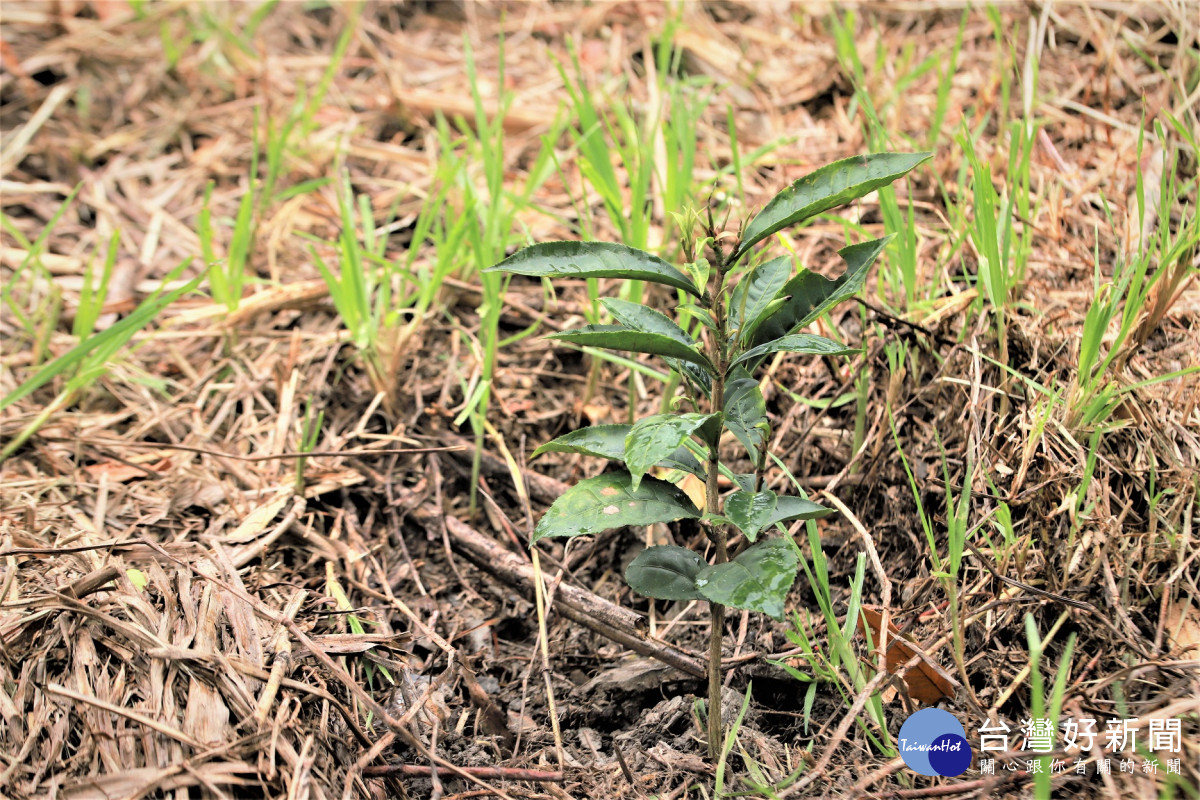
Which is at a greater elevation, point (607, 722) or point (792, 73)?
point (792, 73)

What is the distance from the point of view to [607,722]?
1.45m

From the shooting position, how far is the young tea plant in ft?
3.78

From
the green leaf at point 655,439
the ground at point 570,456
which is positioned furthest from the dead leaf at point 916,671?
the green leaf at point 655,439

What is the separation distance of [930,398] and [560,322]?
0.93 meters

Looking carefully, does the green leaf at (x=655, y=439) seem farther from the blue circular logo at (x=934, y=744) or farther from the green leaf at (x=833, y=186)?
the blue circular logo at (x=934, y=744)

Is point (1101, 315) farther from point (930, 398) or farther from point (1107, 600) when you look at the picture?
point (1107, 600)

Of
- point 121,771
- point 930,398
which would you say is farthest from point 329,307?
point 930,398

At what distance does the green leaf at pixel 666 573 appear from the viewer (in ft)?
4.00

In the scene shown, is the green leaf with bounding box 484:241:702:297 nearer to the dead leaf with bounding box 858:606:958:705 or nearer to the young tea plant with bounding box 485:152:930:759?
the young tea plant with bounding box 485:152:930:759

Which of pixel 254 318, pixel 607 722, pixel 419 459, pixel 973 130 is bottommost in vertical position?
pixel 607 722

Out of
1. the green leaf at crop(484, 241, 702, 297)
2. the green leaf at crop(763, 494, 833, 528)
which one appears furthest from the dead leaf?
the green leaf at crop(484, 241, 702, 297)

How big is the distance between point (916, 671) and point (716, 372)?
2.00 ft

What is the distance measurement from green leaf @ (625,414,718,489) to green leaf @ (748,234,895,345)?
0.64 feet

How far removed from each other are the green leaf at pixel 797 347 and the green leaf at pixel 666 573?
313 millimetres
